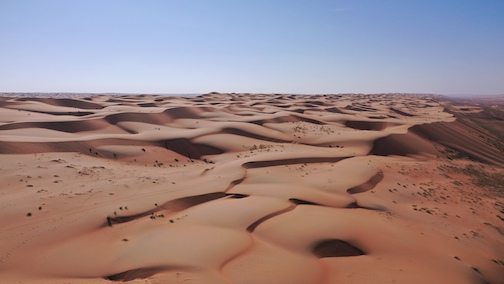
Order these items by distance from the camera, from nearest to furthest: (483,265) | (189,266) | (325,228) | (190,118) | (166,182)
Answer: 1. (189,266)
2. (483,265)
3. (325,228)
4. (166,182)
5. (190,118)

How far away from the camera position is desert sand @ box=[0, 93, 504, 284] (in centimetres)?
634

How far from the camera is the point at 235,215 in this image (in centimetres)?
862

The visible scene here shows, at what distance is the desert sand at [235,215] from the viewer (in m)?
6.34

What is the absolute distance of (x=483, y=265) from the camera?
7.49 meters

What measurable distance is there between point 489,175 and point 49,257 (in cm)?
1974

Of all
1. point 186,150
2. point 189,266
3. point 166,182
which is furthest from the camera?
point 186,150

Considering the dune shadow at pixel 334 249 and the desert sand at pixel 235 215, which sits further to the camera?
the dune shadow at pixel 334 249

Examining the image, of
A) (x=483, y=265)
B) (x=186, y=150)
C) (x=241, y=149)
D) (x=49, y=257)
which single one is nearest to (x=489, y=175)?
(x=483, y=265)

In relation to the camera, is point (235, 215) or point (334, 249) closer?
point (334, 249)

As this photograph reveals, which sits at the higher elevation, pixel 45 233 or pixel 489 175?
pixel 45 233

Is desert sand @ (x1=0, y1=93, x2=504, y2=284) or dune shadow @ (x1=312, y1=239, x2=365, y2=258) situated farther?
dune shadow @ (x1=312, y1=239, x2=365, y2=258)

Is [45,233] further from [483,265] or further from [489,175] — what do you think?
[489,175]

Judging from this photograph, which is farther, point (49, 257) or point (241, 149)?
point (241, 149)

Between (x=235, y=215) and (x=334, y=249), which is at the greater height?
(x=235, y=215)
